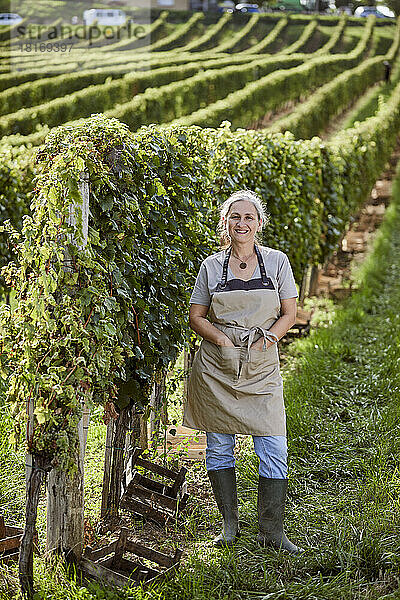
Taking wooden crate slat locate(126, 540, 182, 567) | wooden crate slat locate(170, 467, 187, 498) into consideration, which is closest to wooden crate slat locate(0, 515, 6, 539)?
wooden crate slat locate(126, 540, 182, 567)

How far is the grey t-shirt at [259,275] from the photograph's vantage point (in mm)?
3545

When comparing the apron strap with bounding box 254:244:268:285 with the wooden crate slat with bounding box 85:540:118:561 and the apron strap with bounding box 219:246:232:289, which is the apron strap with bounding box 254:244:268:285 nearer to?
the apron strap with bounding box 219:246:232:289

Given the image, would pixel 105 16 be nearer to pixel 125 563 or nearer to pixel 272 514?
pixel 272 514

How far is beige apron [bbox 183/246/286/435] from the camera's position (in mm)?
3434

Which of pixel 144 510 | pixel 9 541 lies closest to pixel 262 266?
pixel 144 510

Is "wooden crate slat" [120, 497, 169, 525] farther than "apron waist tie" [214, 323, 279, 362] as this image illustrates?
Yes

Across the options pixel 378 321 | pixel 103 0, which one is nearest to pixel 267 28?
pixel 103 0

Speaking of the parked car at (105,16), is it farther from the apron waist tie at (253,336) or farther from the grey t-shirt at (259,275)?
the apron waist tie at (253,336)

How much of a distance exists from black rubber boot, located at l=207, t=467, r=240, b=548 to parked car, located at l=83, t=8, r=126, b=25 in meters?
40.8

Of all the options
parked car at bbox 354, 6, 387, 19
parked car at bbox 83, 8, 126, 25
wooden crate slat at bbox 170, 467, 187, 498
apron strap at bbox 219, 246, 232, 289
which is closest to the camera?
apron strap at bbox 219, 246, 232, 289

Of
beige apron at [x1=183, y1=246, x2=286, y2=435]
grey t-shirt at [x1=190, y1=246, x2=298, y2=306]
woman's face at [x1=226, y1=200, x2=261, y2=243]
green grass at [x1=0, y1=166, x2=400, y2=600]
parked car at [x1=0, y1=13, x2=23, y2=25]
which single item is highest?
parked car at [x1=0, y1=13, x2=23, y2=25]

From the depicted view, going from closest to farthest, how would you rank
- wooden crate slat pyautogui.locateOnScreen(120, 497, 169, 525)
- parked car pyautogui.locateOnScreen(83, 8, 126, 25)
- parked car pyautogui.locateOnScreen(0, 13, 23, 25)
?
wooden crate slat pyautogui.locateOnScreen(120, 497, 169, 525)
parked car pyautogui.locateOnScreen(0, 13, 23, 25)
parked car pyautogui.locateOnScreen(83, 8, 126, 25)

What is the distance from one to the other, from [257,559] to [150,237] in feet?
5.45

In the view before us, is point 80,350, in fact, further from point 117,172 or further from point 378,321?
point 378,321
